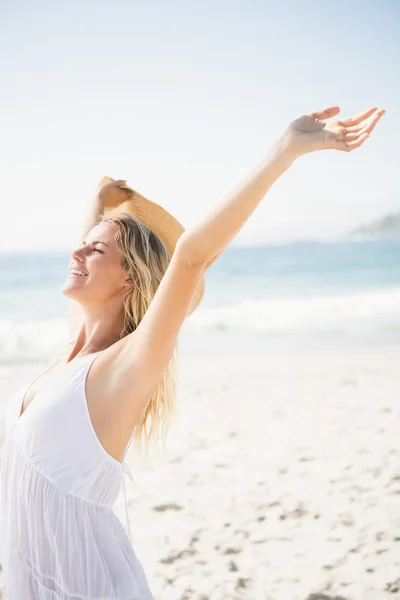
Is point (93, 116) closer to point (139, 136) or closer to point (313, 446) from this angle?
point (139, 136)

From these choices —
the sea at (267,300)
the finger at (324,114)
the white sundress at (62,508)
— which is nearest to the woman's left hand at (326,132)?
the finger at (324,114)

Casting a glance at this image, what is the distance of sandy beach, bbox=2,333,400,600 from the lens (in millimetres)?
3240

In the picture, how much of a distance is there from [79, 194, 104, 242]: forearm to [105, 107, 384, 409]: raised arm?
0.64m

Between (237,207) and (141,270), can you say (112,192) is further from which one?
(237,207)

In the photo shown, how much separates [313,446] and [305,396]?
5.79 ft

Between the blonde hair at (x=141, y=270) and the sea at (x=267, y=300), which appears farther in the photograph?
the sea at (x=267, y=300)

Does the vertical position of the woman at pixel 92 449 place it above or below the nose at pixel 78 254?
below

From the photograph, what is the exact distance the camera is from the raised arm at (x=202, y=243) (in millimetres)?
1569

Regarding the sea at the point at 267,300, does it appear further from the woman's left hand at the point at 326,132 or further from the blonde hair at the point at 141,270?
the woman's left hand at the point at 326,132

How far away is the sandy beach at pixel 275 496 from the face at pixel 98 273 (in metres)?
1.69

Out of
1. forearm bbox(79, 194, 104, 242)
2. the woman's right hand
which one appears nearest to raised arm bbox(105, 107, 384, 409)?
forearm bbox(79, 194, 104, 242)

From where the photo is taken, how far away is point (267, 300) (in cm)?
1773

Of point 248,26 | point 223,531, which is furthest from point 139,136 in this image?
point 223,531

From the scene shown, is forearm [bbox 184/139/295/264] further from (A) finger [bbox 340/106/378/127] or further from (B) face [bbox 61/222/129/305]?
(B) face [bbox 61/222/129/305]
